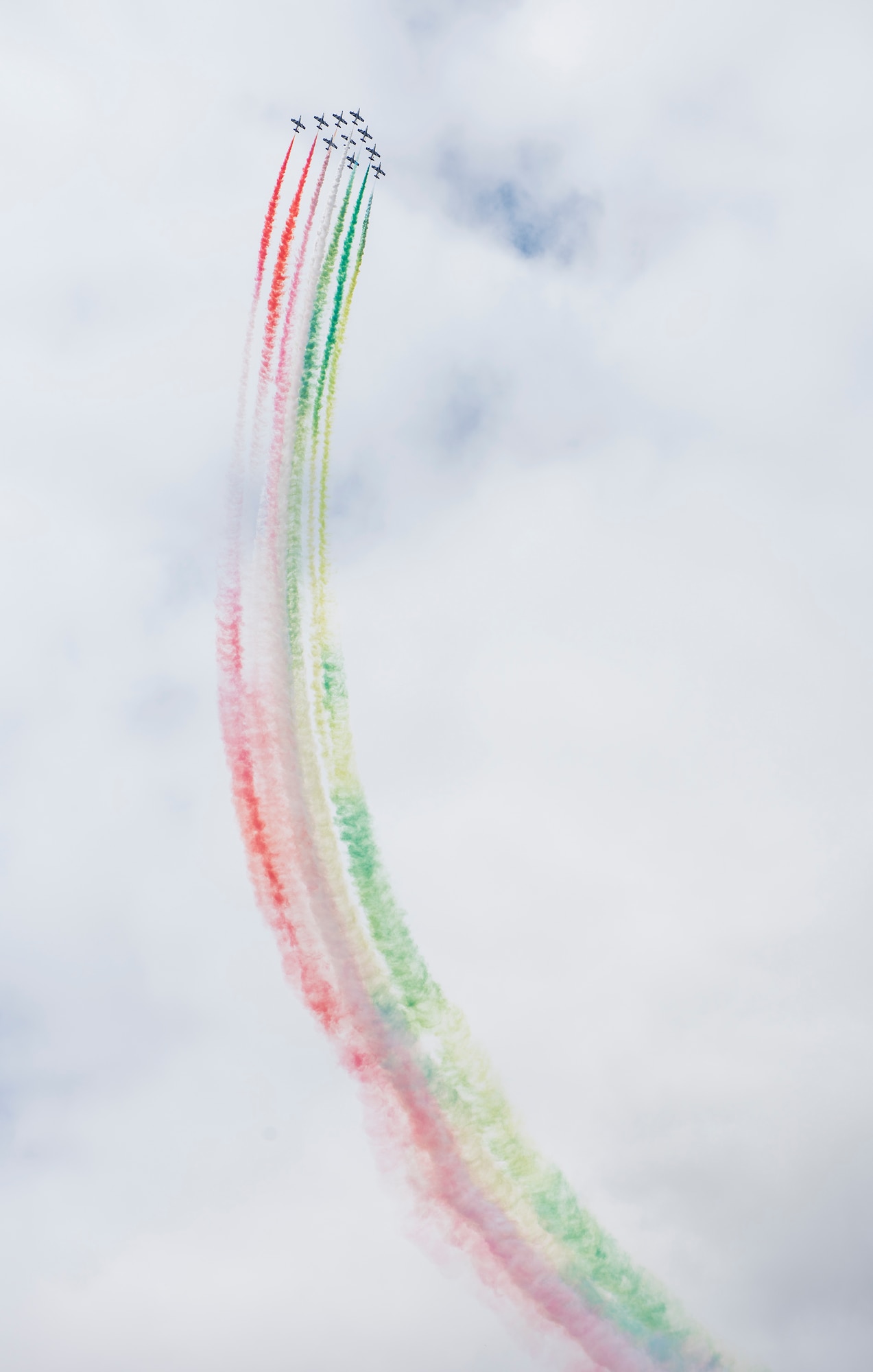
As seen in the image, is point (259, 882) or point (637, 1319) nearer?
point (259, 882)

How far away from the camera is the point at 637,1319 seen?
3625cm

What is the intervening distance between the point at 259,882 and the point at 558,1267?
16900mm

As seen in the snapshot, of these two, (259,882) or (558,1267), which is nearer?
(259,882)

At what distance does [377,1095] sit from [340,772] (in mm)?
10371

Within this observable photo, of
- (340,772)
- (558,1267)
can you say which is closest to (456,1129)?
(558,1267)

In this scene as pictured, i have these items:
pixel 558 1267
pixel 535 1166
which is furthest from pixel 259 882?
pixel 558 1267

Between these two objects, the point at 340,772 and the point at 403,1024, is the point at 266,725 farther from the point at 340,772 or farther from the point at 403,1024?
the point at 403,1024

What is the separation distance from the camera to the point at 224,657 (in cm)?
3400

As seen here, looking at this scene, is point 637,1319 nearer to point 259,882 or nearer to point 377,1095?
point 377,1095

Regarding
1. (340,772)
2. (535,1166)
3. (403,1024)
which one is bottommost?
(535,1166)

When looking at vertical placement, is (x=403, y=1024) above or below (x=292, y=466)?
below

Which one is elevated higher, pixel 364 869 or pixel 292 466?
pixel 292 466

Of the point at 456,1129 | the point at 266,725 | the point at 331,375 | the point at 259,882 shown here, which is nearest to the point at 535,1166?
the point at 456,1129


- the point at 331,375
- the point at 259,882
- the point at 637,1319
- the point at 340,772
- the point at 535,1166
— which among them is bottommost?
the point at 637,1319
